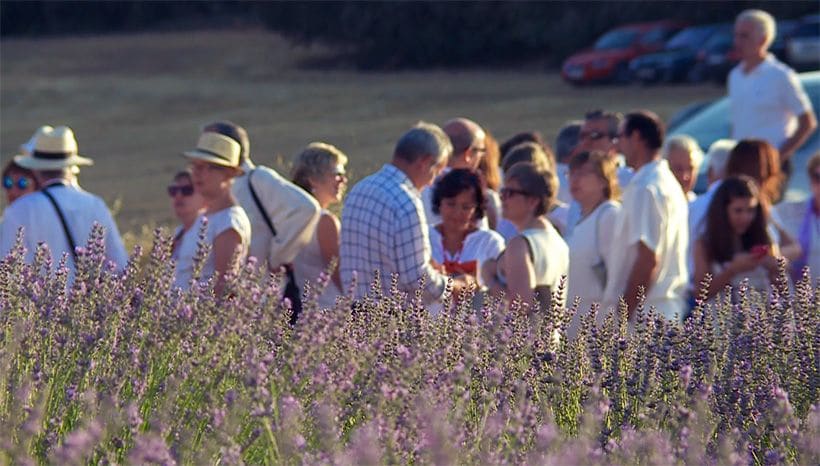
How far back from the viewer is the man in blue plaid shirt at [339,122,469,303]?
6.21 meters

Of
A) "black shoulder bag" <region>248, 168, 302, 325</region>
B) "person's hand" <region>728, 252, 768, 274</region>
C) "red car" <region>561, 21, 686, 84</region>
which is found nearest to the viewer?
"black shoulder bag" <region>248, 168, 302, 325</region>

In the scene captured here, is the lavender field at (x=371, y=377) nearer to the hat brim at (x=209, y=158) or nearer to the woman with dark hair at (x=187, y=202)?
the hat brim at (x=209, y=158)

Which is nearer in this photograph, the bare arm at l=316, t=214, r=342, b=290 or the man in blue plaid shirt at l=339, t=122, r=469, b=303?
the man in blue plaid shirt at l=339, t=122, r=469, b=303

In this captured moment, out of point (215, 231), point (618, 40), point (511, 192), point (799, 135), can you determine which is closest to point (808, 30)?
point (618, 40)

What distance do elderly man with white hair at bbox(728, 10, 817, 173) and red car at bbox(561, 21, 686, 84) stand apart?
2633cm

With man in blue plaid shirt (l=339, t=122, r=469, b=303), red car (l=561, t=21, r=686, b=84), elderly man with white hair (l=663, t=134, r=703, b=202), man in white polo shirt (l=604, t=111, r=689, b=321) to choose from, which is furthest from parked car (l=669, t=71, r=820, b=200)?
red car (l=561, t=21, r=686, b=84)

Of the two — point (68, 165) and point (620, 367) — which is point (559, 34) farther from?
point (620, 367)

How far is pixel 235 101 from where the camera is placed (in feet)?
125

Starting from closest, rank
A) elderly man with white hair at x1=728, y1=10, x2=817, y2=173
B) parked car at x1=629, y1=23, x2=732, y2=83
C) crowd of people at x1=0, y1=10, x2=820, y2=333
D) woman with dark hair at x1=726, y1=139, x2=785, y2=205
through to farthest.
A: crowd of people at x1=0, y1=10, x2=820, y2=333 < woman with dark hair at x1=726, y1=139, x2=785, y2=205 < elderly man with white hair at x1=728, y1=10, x2=817, y2=173 < parked car at x1=629, y1=23, x2=732, y2=83

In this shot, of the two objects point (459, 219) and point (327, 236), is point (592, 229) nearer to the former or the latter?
point (459, 219)

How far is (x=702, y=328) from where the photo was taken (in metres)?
4.37

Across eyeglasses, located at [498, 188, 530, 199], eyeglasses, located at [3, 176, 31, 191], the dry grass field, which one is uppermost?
eyeglasses, located at [498, 188, 530, 199]

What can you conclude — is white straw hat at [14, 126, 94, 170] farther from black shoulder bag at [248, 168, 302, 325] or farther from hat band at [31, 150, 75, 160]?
black shoulder bag at [248, 168, 302, 325]

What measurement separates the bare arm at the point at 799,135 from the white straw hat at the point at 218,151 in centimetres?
471
